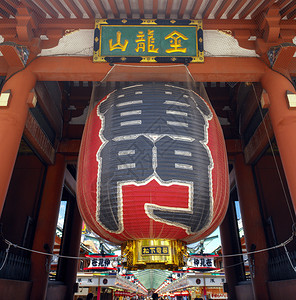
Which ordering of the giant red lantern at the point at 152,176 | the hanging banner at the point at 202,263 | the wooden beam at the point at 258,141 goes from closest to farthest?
the giant red lantern at the point at 152,176, the wooden beam at the point at 258,141, the hanging banner at the point at 202,263

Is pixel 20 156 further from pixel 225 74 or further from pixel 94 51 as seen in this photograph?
pixel 225 74

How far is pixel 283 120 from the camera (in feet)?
10.8

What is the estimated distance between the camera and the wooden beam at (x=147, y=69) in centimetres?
356

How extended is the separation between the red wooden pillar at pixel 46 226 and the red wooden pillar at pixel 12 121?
2.60 m

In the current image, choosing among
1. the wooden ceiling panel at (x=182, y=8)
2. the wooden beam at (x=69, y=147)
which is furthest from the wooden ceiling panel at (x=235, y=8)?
the wooden beam at (x=69, y=147)

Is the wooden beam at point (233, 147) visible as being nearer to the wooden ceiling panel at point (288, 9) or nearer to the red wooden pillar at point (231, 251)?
the red wooden pillar at point (231, 251)

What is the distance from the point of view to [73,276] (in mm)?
6988

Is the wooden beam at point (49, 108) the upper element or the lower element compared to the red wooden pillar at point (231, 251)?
upper

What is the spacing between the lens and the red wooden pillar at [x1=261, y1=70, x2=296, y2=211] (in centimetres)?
305

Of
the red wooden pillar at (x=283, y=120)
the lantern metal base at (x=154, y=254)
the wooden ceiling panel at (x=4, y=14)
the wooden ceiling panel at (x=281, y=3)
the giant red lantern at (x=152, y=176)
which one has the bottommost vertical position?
the lantern metal base at (x=154, y=254)

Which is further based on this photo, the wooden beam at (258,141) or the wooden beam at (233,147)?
the wooden beam at (233,147)

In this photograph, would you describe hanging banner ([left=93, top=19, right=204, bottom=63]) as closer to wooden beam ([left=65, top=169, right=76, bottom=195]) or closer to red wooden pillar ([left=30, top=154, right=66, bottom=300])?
red wooden pillar ([left=30, top=154, right=66, bottom=300])

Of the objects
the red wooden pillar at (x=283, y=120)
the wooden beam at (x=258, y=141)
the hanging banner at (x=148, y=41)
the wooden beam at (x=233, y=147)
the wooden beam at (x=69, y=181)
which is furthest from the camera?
the wooden beam at (x=69, y=181)

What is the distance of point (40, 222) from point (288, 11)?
575 centimetres
